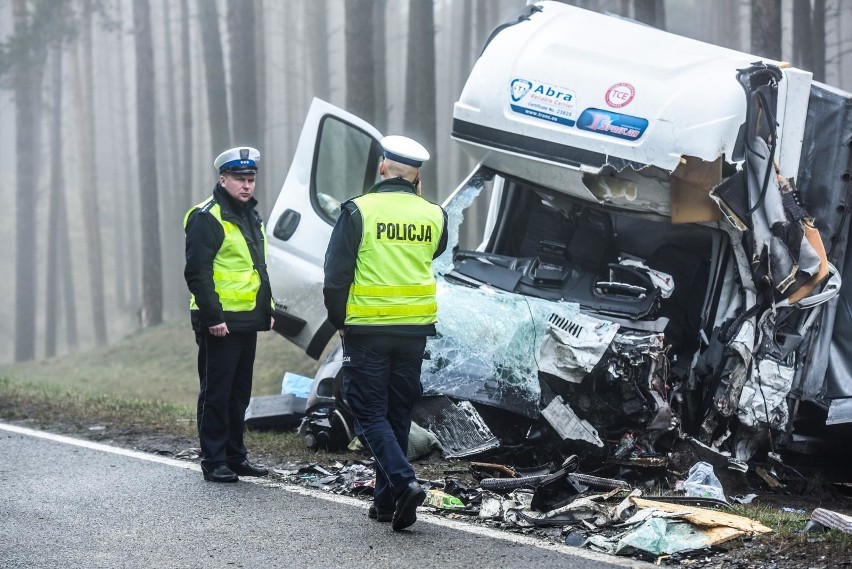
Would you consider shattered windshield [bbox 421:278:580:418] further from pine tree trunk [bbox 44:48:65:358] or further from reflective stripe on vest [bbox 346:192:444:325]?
pine tree trunk [bbox 44:48:65:358]

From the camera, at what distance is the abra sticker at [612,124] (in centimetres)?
639

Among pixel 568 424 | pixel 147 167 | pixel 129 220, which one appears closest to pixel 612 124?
pixel 568 424

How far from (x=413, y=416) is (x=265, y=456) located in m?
0.94

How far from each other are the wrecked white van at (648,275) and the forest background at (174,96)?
12.0 ft

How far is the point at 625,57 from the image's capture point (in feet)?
21.8

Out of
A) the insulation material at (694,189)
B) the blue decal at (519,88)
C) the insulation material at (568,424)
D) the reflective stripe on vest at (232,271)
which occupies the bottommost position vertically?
the insulation material at (568,424)

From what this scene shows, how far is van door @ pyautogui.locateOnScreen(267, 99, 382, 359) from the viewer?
24.6 ft

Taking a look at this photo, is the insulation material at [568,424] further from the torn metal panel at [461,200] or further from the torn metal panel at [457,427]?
the torn metal panel at [461,200]

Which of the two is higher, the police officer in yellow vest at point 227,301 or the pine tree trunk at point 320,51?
the police officer in yellow vest at point 227,301

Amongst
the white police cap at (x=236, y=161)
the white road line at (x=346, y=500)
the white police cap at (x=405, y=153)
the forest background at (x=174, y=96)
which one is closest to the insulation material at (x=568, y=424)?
the white road line at (x=346, y=500)

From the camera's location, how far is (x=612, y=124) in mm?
6457

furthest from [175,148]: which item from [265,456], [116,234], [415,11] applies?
[265,456]

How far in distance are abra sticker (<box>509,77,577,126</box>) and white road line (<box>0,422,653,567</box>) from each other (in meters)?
2.60

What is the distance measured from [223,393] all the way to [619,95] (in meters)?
2.84
